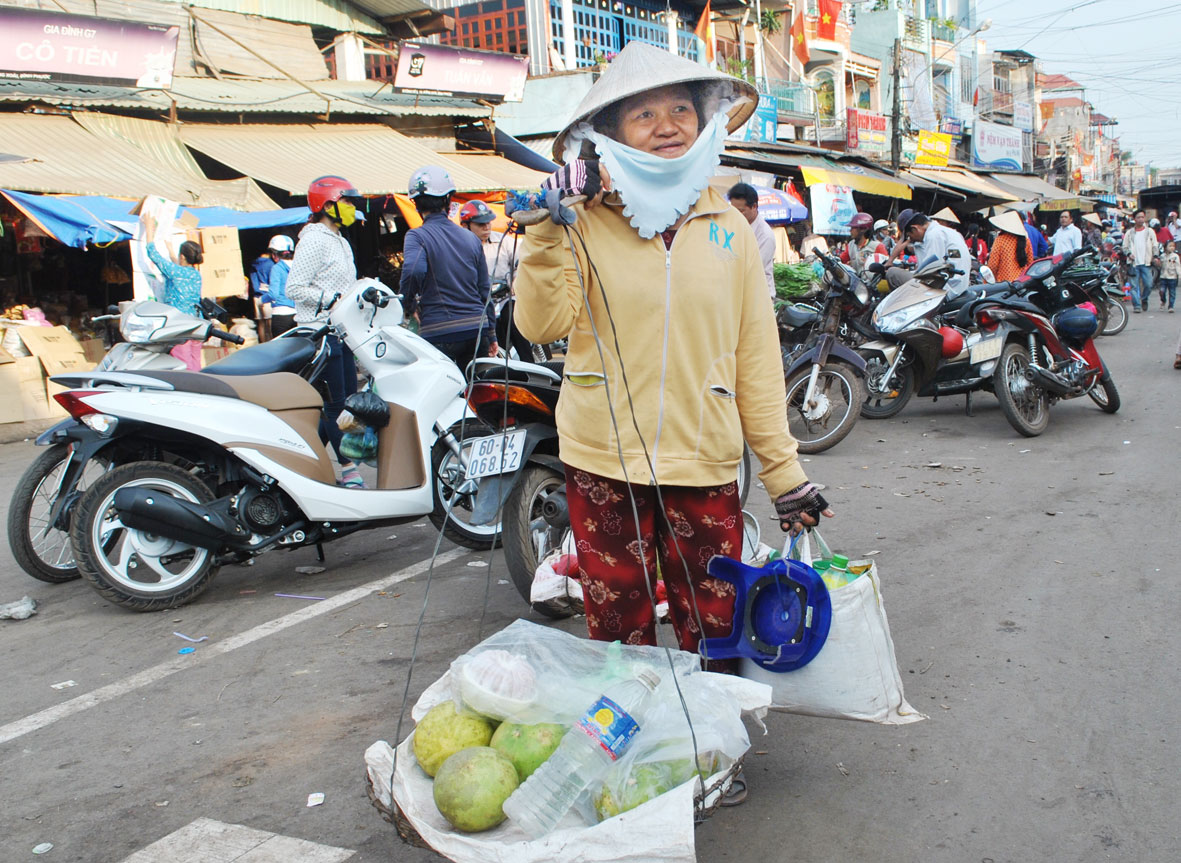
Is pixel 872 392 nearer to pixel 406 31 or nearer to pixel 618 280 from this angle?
pixel 618 280

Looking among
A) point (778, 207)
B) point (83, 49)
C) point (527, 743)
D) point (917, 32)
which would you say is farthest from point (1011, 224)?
point (917, 32)

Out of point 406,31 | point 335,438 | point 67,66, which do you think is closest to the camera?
point 335,438

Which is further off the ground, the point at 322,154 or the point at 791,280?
the point at 322,154

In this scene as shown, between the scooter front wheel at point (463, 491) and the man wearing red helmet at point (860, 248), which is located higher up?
the man wearing red helmet at point (860, 248)

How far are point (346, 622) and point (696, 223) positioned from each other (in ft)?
8.36

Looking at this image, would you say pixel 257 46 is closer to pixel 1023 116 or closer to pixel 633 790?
pixel 633 790

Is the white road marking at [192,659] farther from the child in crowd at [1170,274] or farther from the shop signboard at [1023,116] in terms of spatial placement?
the shop signboard at [1023,116]

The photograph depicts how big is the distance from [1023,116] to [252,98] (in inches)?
1835

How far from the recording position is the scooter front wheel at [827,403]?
24.2ft

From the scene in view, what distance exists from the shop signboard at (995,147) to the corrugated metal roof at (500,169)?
84.9 feet

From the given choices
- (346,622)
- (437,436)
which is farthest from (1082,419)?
(346,622)

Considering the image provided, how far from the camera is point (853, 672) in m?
2.47

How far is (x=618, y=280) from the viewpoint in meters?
2.48

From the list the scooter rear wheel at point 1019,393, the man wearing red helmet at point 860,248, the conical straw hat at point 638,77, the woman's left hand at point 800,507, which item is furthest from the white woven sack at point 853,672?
the man wearing red helmet at point 860,248
